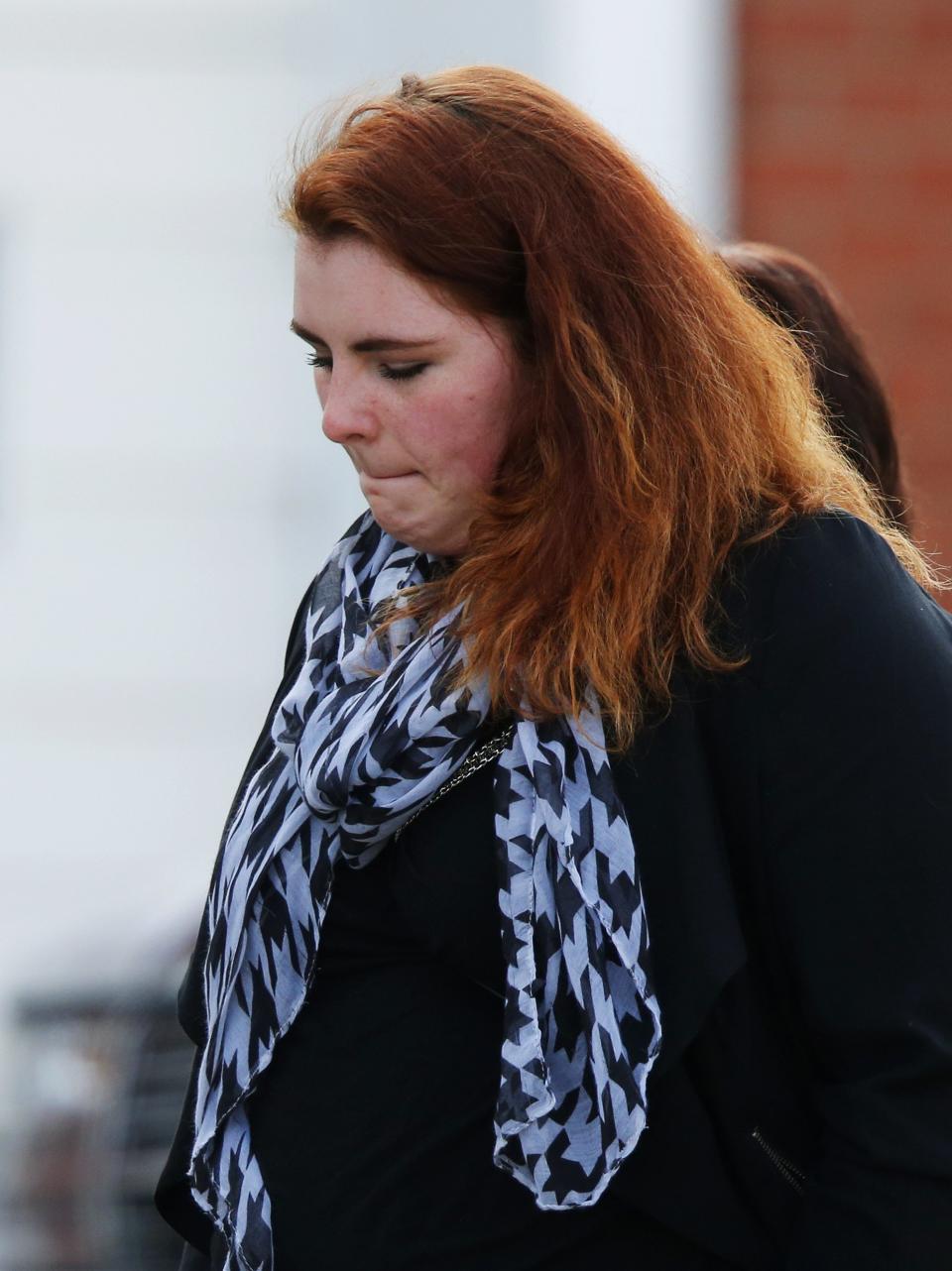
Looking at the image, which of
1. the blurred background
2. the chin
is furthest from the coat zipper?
the blurred background

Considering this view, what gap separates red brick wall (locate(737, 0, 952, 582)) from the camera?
4.88m

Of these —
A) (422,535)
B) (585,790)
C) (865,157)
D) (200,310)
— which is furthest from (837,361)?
(200,310)

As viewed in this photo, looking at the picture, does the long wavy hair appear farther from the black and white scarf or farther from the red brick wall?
the red brick wall

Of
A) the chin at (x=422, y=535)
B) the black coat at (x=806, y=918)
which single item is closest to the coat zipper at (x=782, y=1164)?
the black coat at (x=806, y=918)

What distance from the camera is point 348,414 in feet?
5.76

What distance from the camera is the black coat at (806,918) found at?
5.16 feet

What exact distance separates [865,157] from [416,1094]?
147 inches

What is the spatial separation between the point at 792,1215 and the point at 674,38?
381 centimetres

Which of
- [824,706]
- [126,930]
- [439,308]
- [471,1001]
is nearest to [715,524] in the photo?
[824,706]

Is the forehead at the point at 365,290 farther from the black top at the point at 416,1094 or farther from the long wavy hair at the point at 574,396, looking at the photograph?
the black top at the point at 416,1094

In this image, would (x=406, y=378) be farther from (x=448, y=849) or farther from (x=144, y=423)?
(x=144, y=423)

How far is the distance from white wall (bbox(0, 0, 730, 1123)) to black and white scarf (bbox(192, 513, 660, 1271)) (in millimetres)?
2996

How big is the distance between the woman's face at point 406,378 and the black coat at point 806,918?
0.28 m

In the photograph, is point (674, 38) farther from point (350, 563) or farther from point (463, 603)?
point (463, 603)
